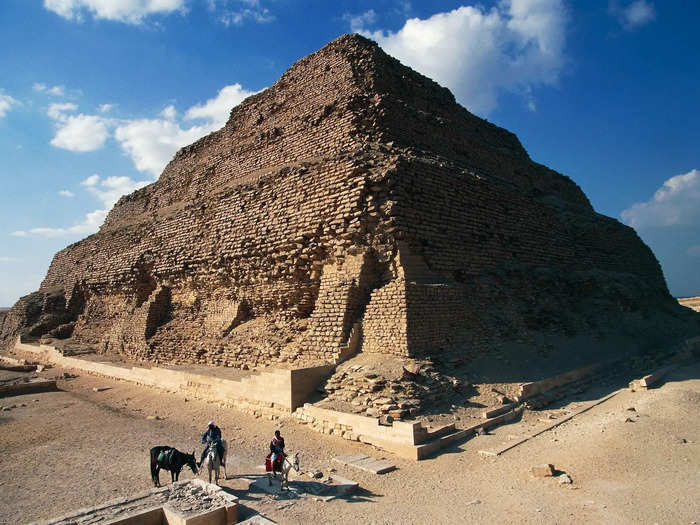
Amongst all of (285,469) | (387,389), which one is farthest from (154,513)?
(387,389)

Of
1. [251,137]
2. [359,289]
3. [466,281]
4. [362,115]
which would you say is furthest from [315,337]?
[251,137]

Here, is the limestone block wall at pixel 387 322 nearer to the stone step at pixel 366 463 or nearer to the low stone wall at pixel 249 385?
the low stone wall at pixel 249 385

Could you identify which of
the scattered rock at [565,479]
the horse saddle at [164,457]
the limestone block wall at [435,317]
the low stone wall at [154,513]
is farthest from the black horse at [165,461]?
the scattered rock at [565,479]

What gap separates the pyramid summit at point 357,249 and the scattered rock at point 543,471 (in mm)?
3112

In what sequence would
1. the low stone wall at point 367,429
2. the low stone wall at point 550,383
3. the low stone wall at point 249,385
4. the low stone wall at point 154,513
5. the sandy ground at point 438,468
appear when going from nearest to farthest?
the low stone wall at point 154,513
the sandy ground at point 438,468
the low stone wall at point 367,429
the low stone wall at point 249,385
the low stone wall at point 550,383

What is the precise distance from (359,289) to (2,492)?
651cm

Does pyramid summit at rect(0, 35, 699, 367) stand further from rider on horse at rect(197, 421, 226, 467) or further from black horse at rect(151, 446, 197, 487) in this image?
black horse at rect(151, 446, 197, 487)

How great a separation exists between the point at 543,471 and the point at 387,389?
109 inches

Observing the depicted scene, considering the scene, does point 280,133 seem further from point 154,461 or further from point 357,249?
point 154,461

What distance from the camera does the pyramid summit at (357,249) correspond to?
9.55 meters

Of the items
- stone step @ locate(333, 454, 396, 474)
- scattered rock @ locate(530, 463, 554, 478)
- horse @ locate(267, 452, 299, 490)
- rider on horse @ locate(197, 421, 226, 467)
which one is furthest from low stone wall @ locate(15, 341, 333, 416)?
scattered rock @ locate(530, 463, 554, 478)

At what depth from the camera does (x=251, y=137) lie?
A: 17203 millimetres

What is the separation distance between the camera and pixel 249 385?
9.41m

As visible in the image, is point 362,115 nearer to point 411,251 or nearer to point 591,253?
point 411,251
